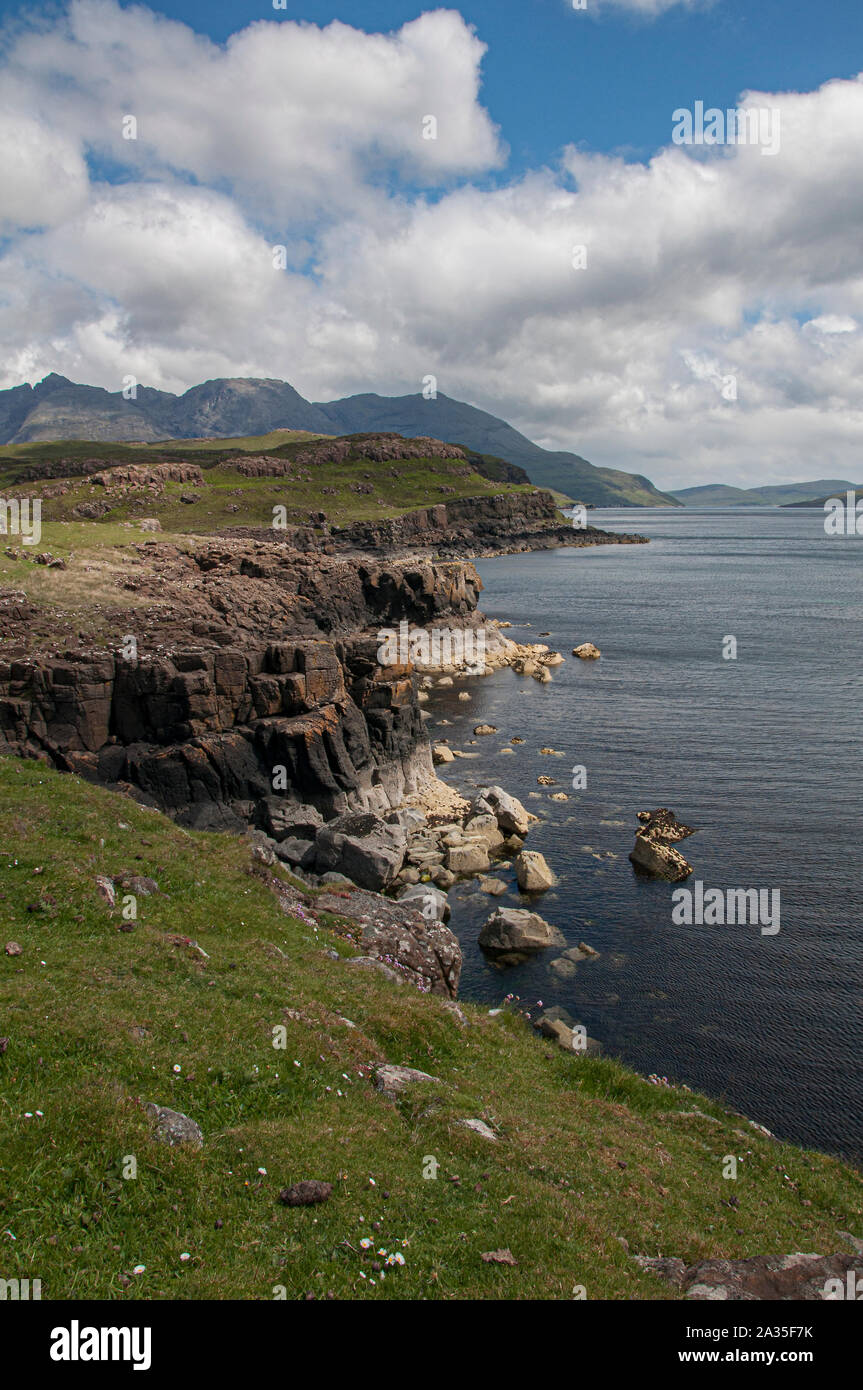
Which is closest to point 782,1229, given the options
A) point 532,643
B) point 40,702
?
point 40,702

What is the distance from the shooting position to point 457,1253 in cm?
1256

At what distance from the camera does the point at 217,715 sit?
145 feet

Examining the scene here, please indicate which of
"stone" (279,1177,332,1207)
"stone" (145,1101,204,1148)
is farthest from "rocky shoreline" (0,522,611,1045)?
"stone" (279,1177,332,1207)

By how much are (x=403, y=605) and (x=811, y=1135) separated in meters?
84.1

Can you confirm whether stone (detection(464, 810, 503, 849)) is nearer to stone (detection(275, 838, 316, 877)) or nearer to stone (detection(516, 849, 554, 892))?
stone (detection(516, 849, 554, 892))

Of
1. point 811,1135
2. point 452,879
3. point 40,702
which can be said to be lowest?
point 811,1135

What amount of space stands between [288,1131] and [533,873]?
1144 inches

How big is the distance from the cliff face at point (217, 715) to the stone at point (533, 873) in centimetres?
1163

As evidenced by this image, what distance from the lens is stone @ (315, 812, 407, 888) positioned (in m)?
40.6

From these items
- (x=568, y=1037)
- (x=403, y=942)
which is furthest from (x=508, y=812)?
(x=568, y=1037)

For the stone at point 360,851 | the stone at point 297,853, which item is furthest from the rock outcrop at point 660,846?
the stone at point 297,853

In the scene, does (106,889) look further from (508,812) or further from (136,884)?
(508,812)
